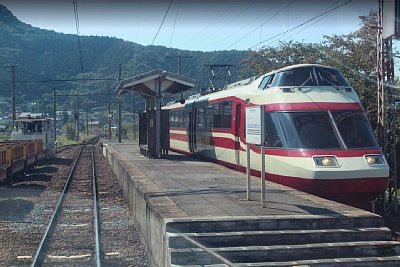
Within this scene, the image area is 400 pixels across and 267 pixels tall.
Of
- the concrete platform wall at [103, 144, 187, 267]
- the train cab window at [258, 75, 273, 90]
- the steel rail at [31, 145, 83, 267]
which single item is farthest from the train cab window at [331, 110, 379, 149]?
the steel rail at [31, 145, 83, 267]

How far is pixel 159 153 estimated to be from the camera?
21.1 meters

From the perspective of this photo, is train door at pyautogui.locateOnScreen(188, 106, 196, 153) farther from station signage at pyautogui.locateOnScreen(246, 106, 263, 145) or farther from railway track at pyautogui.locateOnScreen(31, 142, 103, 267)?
station signage at pyautogui.locateOnScreen(246, 106, 263, 145)

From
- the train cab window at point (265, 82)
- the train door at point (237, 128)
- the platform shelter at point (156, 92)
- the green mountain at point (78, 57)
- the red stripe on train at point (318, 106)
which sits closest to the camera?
the red stripe on train at point (318, 106)

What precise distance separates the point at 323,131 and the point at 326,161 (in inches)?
37.2

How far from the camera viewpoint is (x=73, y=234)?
10.9m

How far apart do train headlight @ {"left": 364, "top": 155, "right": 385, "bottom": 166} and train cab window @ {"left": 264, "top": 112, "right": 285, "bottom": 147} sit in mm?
1807

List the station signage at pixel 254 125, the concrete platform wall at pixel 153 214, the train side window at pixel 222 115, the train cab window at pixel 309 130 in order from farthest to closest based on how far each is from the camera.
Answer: the train side window at pixel 222 115
the train cab window at pixel 309 130
the station signage at pixel 254 125
the concrete platform wall at pixel 153 214

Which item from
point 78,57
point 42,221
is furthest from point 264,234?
point 78,57

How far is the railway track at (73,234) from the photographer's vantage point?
345 inches

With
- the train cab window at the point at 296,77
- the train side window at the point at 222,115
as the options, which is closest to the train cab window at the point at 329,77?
the train cab window at the point at 296,77

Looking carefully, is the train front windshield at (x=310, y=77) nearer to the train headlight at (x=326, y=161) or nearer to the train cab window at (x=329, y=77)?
the train cab window at (x=329, y=77)

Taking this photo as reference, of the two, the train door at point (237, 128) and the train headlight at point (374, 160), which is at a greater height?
the train door at point (237, 128)

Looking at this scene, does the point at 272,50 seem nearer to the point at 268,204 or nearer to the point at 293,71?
the point at 293,71

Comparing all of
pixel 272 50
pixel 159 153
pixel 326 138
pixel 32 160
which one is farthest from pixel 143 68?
pixel 326 138
